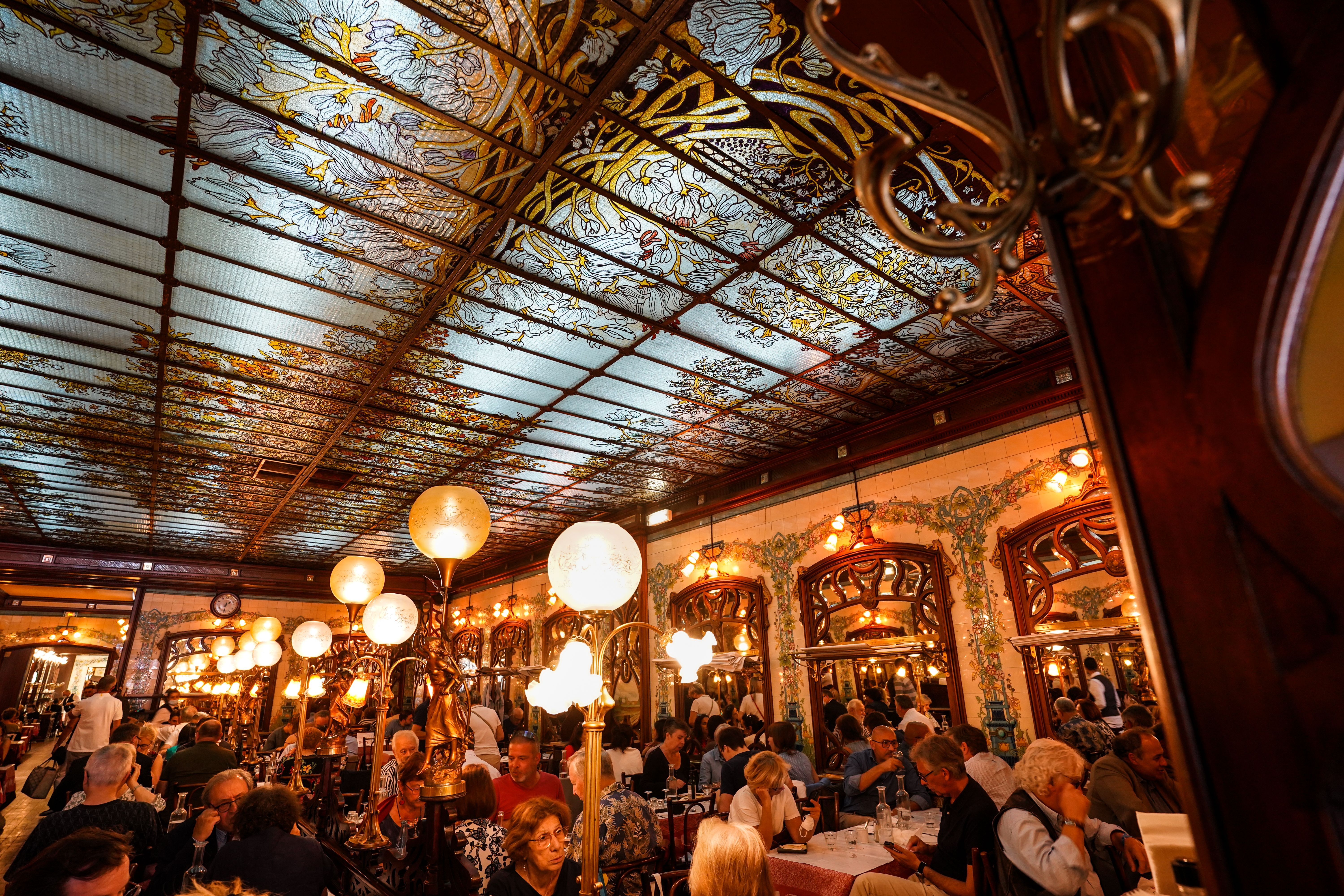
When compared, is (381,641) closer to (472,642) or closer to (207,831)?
(207,831)

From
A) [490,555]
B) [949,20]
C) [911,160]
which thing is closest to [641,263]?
[911,160]

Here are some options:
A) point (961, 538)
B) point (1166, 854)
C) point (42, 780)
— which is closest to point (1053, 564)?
point (961, 538)

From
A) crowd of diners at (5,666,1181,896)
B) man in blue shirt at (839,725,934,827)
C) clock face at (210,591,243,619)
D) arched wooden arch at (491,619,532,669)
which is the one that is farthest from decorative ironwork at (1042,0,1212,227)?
clock face at (210,591,243,619)

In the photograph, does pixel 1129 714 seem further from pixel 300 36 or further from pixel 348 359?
pixel 348 359

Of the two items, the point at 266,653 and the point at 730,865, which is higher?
the point at 266,653

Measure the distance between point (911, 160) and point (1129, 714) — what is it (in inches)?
164

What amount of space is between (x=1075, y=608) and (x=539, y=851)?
529cm

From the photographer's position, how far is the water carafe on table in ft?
14.4

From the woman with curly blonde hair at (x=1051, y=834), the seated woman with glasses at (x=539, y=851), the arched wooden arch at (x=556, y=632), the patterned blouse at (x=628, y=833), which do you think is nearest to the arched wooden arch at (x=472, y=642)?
the arched wooden arch at (x=556, y=632)

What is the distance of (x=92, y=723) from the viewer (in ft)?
26.0

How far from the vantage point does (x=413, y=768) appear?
4.41 metres

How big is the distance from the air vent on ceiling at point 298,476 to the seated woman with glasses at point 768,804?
734 centimetres

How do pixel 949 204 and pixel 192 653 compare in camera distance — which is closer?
pixel 949 204

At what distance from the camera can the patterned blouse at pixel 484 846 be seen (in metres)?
3.53
